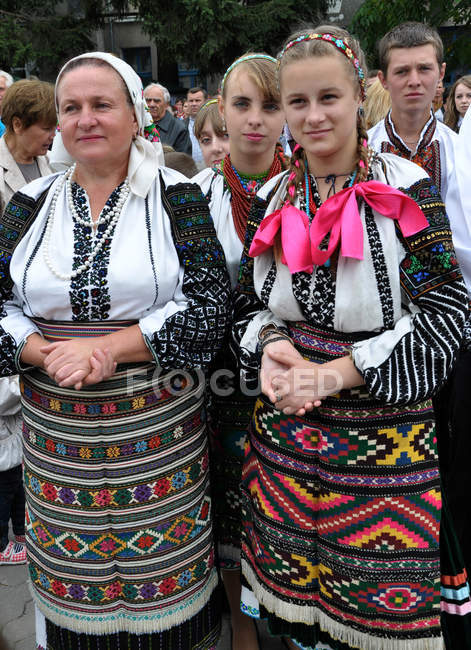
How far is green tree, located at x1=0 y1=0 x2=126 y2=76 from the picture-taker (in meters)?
15.3

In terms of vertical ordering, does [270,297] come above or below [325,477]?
above

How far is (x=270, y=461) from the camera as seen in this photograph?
1.83 m

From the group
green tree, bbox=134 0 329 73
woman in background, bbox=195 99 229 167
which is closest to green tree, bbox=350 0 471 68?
green tree, bbox=134 0 329 73

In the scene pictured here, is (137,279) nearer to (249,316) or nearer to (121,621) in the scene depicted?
(249,316)

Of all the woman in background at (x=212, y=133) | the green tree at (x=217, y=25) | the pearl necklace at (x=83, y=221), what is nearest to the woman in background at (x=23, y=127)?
the woman in background at (x=212, y=133)

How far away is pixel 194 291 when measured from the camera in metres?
1.89

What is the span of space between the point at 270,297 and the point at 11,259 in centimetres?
84

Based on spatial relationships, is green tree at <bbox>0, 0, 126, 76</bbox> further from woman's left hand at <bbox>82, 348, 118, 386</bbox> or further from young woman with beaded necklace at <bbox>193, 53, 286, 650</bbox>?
woman's left hand at <bbox>82, 348, 118, 386</bbox>

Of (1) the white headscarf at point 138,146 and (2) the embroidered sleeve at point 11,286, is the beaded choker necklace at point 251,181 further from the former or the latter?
(2) the embroidered sleeve at point 11,286

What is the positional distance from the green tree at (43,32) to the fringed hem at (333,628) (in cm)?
1628

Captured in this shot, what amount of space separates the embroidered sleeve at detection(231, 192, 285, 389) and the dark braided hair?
0.14 metres

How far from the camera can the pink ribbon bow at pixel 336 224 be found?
159cm

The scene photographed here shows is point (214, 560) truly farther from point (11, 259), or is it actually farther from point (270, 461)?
point (11, 259)

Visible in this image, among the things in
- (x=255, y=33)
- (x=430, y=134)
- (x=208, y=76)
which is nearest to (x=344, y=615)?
(x=430, y=134)
